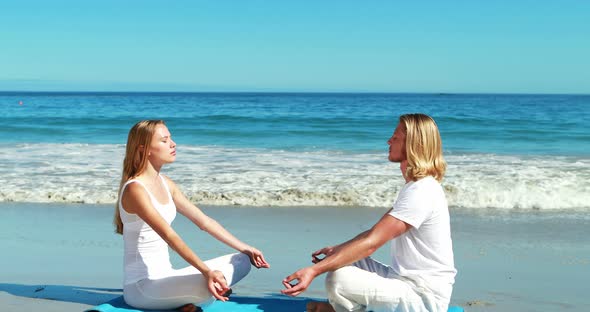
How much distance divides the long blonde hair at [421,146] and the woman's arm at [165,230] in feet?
3.74

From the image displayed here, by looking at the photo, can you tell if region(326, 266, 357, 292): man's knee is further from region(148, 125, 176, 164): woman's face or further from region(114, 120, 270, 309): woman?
region(148, 125, 176, 164): woman's face

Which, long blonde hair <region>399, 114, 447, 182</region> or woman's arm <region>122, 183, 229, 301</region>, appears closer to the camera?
long blonde hair <region>399, 114, 447, 182</region>

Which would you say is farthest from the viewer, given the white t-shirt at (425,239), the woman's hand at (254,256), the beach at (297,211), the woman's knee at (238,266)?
the beach at (297,211)

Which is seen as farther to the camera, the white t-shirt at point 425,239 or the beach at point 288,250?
the beach at point 288,250

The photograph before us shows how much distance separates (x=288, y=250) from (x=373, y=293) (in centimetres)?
259

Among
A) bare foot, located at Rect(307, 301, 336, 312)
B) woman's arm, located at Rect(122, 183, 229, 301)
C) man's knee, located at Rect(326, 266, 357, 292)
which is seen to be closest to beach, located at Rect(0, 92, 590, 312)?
woman's arm, located at Rect(122, 183, 229, 301)

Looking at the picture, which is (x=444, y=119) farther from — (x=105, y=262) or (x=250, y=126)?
(x=105, y=262)

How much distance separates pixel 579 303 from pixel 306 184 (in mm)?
5745

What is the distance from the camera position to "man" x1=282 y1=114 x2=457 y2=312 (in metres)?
3.34

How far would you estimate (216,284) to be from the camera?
3.64 meters

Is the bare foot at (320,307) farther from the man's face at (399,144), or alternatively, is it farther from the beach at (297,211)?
the beach at (297,211)

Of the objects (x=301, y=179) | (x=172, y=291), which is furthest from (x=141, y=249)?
(x=301, y=179)

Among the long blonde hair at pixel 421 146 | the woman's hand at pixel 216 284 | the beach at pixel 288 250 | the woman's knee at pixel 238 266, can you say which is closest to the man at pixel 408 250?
the long blonde hair at pixel 421 146

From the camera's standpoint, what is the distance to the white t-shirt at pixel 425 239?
3.32 meters
